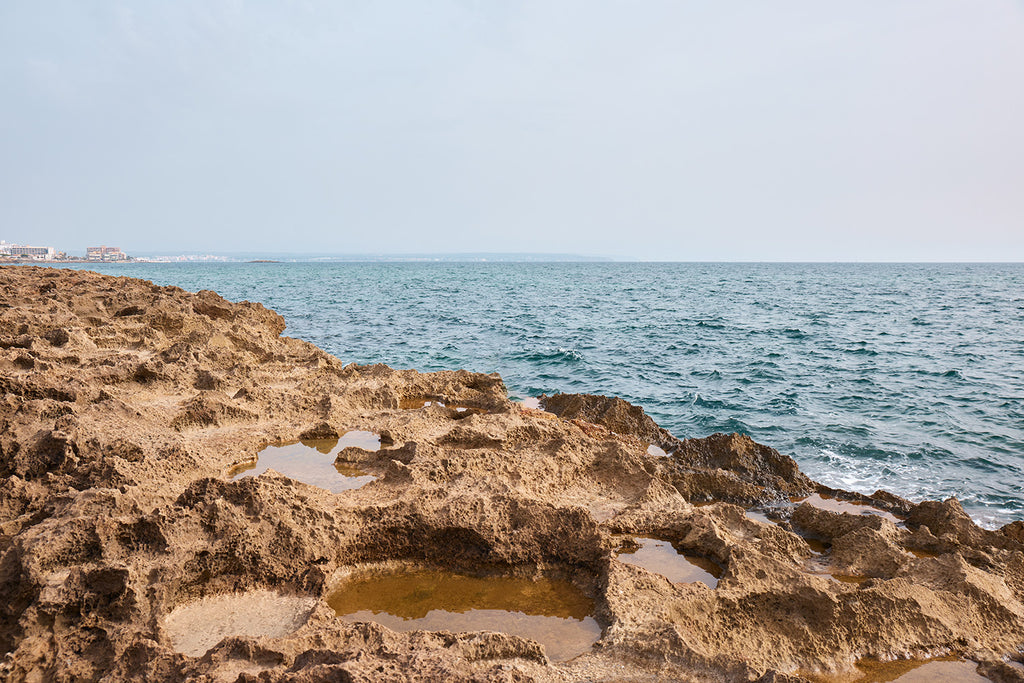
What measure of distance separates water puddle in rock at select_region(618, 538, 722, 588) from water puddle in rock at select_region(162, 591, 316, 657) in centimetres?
267

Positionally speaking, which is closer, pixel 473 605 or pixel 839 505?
pixel 473 605

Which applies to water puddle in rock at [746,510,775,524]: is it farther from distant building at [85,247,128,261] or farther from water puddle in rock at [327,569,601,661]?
distant building at [85,247,128,261]

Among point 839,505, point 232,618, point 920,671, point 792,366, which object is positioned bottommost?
point 792,366

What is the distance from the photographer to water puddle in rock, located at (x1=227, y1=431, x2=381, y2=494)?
6.79m

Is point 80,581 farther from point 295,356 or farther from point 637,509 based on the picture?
point 295,356

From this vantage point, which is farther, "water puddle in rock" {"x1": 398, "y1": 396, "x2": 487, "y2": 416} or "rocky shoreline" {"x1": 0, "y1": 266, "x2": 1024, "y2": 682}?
"water puddle in rock" {"x1": 398, "y1": 396, "x2": 487, "y2": 416}

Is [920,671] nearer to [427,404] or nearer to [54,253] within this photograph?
[427,404]

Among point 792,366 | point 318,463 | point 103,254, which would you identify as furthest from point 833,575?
point 103,254

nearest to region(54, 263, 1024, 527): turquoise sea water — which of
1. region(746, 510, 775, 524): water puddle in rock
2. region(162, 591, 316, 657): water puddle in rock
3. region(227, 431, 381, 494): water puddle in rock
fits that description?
region(746, 510, 775, 524): water puddle in rock

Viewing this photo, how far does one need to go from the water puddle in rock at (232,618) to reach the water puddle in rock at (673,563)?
2.67m

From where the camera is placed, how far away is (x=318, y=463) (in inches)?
291

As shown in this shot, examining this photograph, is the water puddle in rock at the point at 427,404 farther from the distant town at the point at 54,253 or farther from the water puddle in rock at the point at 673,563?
the distant town at the point at 54,253

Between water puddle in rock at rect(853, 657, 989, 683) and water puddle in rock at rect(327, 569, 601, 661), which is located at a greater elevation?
water puddle in rock at rect(327, 569, 601, 661)

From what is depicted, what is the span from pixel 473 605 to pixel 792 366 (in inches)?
605
